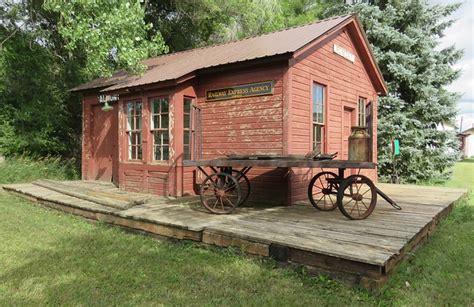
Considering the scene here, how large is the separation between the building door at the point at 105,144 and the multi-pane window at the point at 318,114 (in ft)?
19.4

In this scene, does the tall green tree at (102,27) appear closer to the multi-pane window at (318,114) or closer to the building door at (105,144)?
the building door at (105,144)

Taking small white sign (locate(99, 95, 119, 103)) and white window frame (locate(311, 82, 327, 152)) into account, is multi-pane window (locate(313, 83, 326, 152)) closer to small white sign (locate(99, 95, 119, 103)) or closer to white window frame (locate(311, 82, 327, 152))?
white window frame (locate(311, 82, 327, 152))

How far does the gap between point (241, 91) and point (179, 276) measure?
452 cm

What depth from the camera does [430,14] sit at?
13.9 meters

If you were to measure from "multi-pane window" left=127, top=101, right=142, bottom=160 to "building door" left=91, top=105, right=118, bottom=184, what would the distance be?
6.31 feet

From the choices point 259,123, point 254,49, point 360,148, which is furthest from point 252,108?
point 360,148

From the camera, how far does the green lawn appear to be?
3.57 meters

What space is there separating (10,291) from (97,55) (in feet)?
21.4

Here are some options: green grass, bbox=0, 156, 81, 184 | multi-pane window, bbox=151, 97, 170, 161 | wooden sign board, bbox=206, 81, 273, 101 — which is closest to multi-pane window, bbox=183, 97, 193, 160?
multi-pane window, bbox=151, 97, 170, 161

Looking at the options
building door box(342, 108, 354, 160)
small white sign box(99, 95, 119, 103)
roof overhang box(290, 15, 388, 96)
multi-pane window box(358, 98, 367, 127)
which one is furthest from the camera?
small white sign box(99, 95, 119, 103)

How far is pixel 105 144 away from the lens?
1118 centimetres

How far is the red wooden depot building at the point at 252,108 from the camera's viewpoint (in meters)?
7.25

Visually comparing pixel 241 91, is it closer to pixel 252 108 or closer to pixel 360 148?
pixel 252 108

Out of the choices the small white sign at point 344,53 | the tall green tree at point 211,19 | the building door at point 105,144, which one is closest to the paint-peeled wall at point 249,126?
the small white sign at point 344,53
